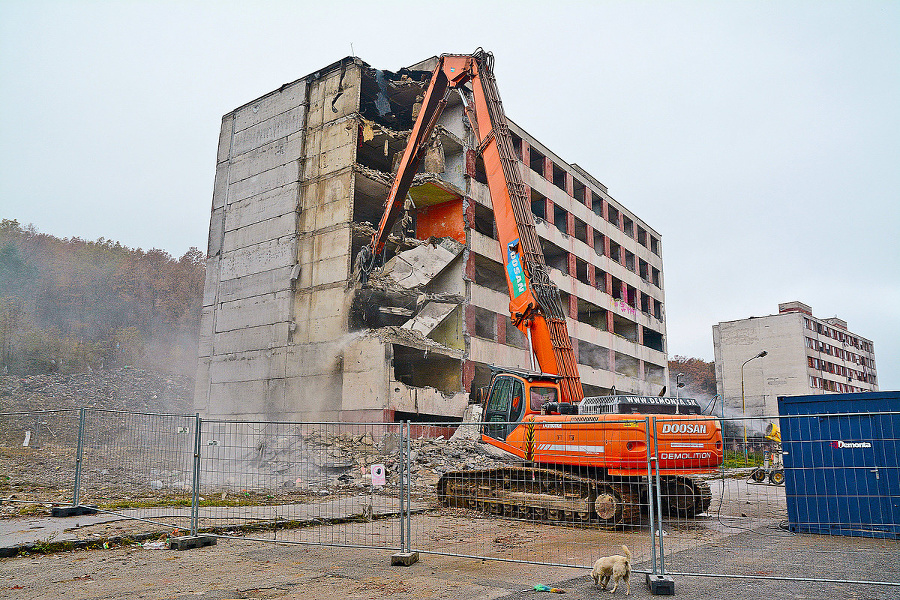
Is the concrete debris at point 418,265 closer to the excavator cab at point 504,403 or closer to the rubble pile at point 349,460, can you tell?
the rubble pile at point 349,460

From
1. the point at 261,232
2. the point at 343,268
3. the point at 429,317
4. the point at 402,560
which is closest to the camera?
the point at 402,560

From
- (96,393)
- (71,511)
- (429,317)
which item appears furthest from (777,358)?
(71,511)

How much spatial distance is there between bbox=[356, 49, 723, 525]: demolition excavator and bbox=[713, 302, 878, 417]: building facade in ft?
202

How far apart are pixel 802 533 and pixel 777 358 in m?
70.1

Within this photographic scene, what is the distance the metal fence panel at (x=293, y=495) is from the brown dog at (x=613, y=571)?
2678 millimetres

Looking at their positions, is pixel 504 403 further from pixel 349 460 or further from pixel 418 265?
pixel 418 265

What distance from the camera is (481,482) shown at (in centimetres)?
1197

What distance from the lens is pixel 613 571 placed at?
546 centimetres

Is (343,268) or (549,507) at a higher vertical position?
(343,268)

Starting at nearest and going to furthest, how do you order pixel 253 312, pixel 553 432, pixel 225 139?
pixel 553 432, pixel 253 312, pixel 225 139

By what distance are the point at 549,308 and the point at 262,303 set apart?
15739mm

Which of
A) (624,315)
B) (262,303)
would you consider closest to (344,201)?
(262,303)

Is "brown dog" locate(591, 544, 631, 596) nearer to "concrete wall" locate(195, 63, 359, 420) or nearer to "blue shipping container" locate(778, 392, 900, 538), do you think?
"blue shipping container" locate(778, 392, 900, 538)

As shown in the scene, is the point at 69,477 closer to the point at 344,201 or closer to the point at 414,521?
the point at 414,521
